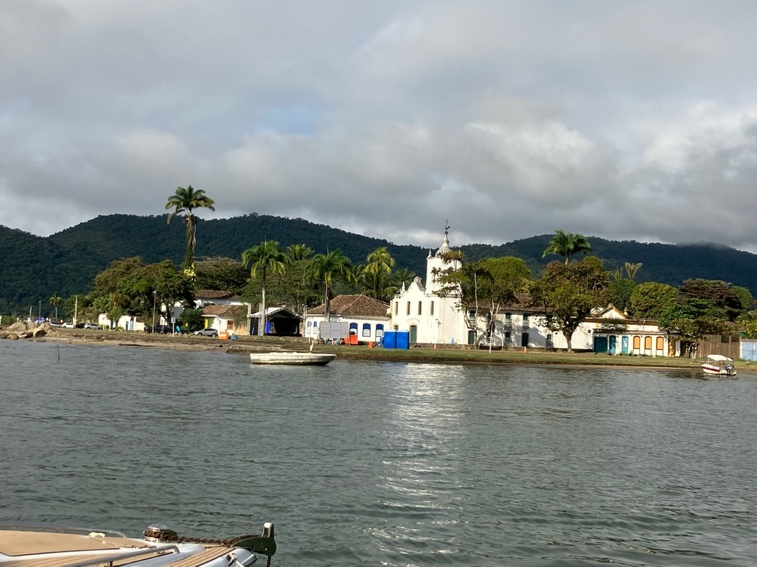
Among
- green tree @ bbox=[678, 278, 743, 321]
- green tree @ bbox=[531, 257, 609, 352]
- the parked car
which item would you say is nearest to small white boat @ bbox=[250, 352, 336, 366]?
green tree @ bbox=[531, 257, 609, 352]

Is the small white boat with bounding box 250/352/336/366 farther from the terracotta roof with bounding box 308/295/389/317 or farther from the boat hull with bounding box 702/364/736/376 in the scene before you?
the terracotta roof with bounding box 308/295/389/317

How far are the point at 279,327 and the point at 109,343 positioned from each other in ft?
72.8

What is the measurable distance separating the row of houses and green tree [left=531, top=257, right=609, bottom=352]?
4517 mm

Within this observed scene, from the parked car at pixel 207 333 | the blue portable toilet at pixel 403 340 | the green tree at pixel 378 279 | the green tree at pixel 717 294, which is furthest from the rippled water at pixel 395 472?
the green tree at pixel 717 294

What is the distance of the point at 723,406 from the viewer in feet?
127

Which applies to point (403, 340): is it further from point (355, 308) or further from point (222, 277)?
point (222, 277)

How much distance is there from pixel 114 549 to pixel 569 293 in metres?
72.5

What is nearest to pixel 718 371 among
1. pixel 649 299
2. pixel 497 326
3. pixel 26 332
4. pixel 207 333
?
pixel 497 326

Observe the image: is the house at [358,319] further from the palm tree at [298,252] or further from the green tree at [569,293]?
the palm tree at [298,252]

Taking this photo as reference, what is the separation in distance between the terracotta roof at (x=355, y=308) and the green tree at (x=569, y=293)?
70.2ft

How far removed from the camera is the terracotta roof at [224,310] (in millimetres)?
112250

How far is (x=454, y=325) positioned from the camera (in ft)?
285

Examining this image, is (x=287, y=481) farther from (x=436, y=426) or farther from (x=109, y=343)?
(x=109, y=343)

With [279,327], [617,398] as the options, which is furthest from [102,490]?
[279,327]
